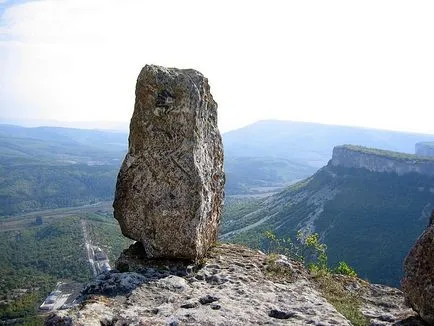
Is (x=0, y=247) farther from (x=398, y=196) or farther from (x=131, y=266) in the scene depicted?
(x=131, y=266)

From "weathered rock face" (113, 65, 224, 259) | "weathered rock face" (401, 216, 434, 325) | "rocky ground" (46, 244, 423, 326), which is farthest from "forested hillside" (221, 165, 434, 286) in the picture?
"weathered rock face" (113, 65, 224, 259)

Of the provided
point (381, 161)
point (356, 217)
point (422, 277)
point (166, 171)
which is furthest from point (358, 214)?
point (422, 277)

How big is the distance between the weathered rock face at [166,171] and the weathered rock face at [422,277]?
220 inches

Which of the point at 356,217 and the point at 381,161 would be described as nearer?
the point at 356,217

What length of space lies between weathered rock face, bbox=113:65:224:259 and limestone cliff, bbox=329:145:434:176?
121320mm

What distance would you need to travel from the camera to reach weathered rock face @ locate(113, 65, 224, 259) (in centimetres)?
1269

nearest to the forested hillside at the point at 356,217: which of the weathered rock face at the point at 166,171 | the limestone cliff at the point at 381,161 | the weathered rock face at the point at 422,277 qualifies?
the limestone cliff at the point at 381,161

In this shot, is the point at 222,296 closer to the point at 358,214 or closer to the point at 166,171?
the point at 166,171

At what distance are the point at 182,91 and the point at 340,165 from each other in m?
141

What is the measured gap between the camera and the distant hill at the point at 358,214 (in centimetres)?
9712

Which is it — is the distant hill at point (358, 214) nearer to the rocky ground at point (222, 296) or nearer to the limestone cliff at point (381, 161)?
the limestone cliff at point (381, 161)

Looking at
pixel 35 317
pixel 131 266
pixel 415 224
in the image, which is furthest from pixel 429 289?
pixel 415 224

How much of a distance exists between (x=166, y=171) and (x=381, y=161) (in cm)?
12907

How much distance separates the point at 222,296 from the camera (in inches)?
422
